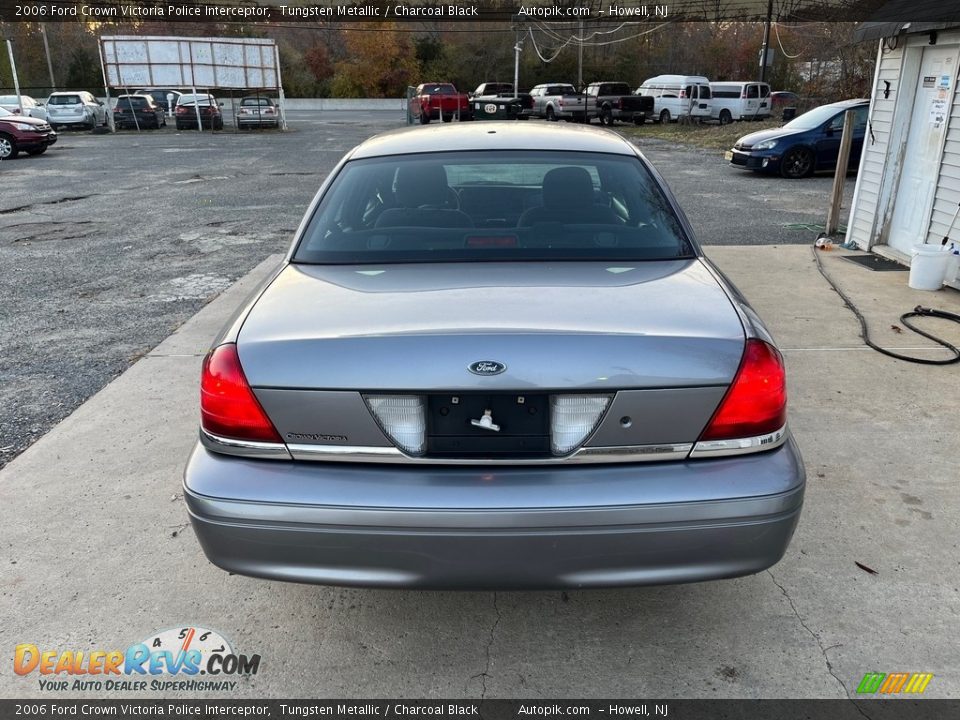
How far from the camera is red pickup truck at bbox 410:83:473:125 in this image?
1326 inches

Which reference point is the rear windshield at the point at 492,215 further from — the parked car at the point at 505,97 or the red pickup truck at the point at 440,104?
the parked car at the point at 505,97

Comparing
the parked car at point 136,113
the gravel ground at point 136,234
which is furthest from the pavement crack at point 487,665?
the parked car at point 136,113

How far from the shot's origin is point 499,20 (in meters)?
59.0

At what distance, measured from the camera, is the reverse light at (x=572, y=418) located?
6.75ft

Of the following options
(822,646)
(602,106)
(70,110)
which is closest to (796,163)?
(822,646)

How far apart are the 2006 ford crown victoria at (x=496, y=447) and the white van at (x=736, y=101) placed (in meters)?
35.7

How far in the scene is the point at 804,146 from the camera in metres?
15.2

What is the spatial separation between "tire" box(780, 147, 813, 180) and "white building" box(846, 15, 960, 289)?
23.6 feet

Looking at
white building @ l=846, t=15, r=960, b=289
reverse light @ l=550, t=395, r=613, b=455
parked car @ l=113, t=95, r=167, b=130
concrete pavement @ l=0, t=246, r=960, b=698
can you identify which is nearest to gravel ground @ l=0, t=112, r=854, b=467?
concrete pavement @ l=0, t=246, r=960, b=698

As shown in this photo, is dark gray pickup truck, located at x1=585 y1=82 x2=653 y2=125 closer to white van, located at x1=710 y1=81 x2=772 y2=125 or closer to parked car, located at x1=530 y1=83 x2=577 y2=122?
parked car, located at x1=530 y1=83 x2=577 y2=122

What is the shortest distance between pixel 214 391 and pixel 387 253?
927 millimetres

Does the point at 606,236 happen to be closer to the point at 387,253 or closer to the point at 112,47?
the point at 387,253

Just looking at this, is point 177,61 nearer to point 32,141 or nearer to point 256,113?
point 256,113

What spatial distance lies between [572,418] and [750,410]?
1.70 ft
